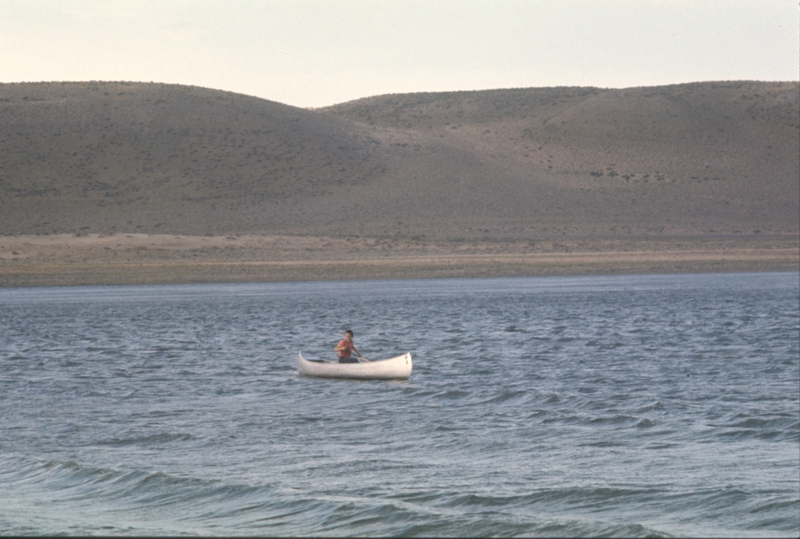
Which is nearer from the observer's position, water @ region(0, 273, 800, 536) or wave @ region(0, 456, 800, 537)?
wave @ region(0, 456, 800, 537)

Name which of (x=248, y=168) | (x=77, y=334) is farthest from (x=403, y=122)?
(x=77, y=334)

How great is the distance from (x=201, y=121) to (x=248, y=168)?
1452 centimetres

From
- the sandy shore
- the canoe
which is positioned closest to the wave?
the canoe

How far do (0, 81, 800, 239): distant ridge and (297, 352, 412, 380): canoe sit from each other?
52.9 m

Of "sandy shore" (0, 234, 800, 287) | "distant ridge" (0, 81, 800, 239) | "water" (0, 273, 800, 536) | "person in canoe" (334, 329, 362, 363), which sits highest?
"distant ridge" (0, 81, 800, 239)

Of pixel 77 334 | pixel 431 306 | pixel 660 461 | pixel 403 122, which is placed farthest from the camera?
pixel 403 122

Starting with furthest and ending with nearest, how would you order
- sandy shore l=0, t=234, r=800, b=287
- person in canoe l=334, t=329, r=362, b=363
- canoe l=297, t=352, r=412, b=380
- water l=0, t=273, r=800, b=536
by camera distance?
sandy shore l=0, t=234, r=800, b=287 < person in canoe l=334, t=329, r=362, b=363 < canoe l=297, t=352, r=412, b=380 < water l=0, t=273, r=800, b=536

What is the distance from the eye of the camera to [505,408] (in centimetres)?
1878

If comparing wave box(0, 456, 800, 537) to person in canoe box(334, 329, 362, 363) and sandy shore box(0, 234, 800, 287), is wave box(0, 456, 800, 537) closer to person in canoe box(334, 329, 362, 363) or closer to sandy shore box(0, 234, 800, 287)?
person in canoe box(334, 329, 362, 363)

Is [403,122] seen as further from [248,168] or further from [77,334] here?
[77,334]

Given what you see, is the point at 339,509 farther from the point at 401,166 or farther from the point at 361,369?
the point at 401,166

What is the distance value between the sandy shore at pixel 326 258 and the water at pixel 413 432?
20.5m

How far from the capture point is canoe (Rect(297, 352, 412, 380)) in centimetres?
2250

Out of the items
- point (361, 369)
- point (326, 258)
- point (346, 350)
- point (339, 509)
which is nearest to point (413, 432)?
point (339, 509)
